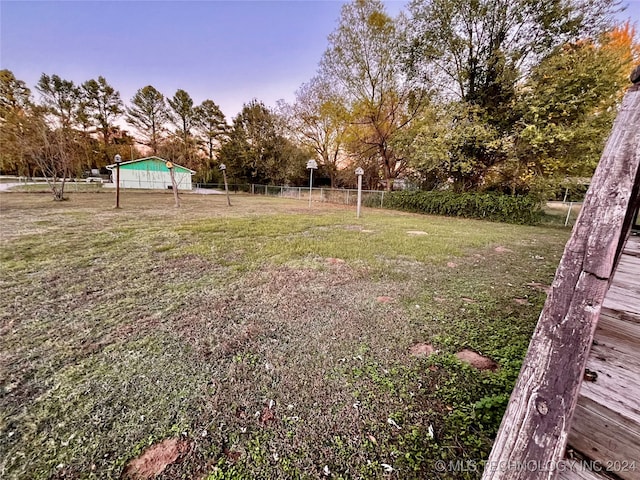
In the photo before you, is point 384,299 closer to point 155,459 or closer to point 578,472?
point 578,472

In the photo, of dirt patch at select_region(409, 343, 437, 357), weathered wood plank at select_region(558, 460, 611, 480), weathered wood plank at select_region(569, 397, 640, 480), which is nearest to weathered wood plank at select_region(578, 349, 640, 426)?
weathered wood plank at select_region(569, 397, 640, 480)

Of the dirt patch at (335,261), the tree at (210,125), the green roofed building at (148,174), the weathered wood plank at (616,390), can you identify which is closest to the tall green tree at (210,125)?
the tree at (210,125)

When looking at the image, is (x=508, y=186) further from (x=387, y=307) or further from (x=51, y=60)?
(x=51, y=60)

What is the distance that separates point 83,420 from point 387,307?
7.19ft

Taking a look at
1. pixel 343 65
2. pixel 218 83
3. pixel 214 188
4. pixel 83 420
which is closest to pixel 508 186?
pixel 343 65

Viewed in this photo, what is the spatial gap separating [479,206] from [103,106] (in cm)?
3603

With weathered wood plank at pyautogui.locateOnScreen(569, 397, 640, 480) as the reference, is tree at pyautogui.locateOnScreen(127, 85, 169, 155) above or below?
above

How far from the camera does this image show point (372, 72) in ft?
40.7

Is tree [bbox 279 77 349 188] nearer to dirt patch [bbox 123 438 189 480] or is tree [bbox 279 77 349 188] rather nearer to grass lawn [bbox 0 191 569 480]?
grass lawn [bbox 0 191 569 480]

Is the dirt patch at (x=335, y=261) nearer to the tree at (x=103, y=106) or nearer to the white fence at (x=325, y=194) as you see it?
the white fence at (x=325, y=194)

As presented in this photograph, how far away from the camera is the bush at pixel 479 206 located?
887 cm

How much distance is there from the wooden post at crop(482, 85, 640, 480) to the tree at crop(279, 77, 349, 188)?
49.7ft

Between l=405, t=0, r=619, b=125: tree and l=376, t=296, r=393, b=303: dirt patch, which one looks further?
l=405, t=0, r=619, b=125: tree

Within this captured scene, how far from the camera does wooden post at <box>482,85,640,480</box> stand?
58 centimetres
